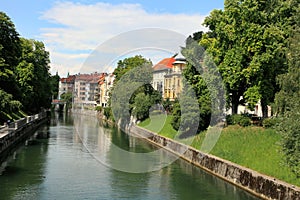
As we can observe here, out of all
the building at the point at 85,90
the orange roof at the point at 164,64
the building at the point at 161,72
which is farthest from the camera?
the building at the point at 85,90

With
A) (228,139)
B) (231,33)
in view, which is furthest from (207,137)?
(231,33)

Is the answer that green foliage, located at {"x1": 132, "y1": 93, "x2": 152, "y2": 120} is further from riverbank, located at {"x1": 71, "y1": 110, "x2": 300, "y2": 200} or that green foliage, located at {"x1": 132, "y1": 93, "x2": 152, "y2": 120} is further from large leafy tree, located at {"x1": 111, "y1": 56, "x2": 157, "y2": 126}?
riverbank, located at {"x1": 71, "y1": 110, "x2": 300, "y2": 200}

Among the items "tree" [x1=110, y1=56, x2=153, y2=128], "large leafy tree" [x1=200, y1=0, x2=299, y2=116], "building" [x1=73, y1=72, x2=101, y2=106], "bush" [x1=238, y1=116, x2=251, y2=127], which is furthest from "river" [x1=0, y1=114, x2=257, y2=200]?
"building" [x1=73, y1=72, x2=101, y2=106]

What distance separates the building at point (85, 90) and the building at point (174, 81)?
6585 centimetres

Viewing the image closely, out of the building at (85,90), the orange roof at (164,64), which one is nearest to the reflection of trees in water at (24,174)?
the orange roof at (164,64)

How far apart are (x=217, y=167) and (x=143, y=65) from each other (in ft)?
119

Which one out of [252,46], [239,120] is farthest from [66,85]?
[252,46]

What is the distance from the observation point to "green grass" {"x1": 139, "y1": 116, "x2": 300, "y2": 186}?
18.7 metres

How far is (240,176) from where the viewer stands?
2092 centimetres

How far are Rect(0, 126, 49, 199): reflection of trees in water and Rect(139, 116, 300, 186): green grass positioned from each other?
37.1 feet

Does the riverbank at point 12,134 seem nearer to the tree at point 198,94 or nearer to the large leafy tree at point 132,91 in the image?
the tree at point 198,94

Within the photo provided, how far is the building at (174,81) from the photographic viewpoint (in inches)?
2292

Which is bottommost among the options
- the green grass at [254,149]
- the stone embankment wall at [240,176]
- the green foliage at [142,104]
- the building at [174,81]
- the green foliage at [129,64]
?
the stone embankment wall at [240,176]

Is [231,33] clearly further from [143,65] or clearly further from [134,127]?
[143,65]
